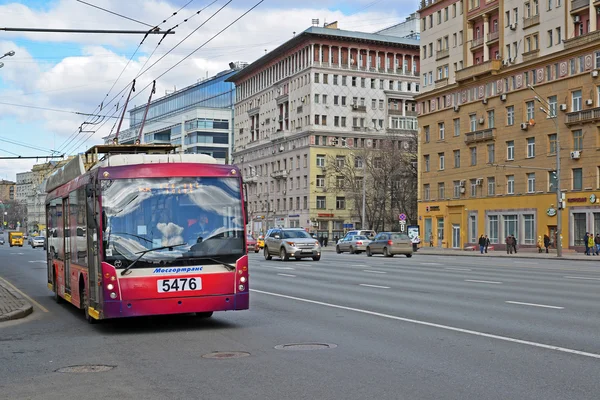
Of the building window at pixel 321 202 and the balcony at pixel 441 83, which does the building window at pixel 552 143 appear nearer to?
the balcony at pixel 441 83

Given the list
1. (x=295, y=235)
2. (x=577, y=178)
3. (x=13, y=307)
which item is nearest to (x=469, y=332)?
(x=13, y=307)

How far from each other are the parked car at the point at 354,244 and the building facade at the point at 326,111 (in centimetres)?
3711

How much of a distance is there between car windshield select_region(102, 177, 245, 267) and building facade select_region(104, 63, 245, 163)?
363 ft

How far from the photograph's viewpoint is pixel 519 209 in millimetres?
A: 64875

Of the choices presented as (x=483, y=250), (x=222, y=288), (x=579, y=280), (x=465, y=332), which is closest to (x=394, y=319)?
(x=465, y=332)

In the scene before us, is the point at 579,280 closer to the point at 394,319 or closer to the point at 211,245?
the point at 394,319

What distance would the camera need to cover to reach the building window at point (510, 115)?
65.5m

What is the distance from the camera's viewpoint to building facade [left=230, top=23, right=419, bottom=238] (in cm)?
10400

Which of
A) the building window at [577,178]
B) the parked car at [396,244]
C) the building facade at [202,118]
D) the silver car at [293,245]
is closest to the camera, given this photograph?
the silver car at [293,245]

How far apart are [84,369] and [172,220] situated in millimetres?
3743

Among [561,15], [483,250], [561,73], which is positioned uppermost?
[561,15]

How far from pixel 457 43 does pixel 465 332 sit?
212 ft

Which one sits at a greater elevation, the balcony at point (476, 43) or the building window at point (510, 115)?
the balcony at point (476, 43)

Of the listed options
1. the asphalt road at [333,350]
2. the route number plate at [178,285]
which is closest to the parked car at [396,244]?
the asphalt road at [333,350]
